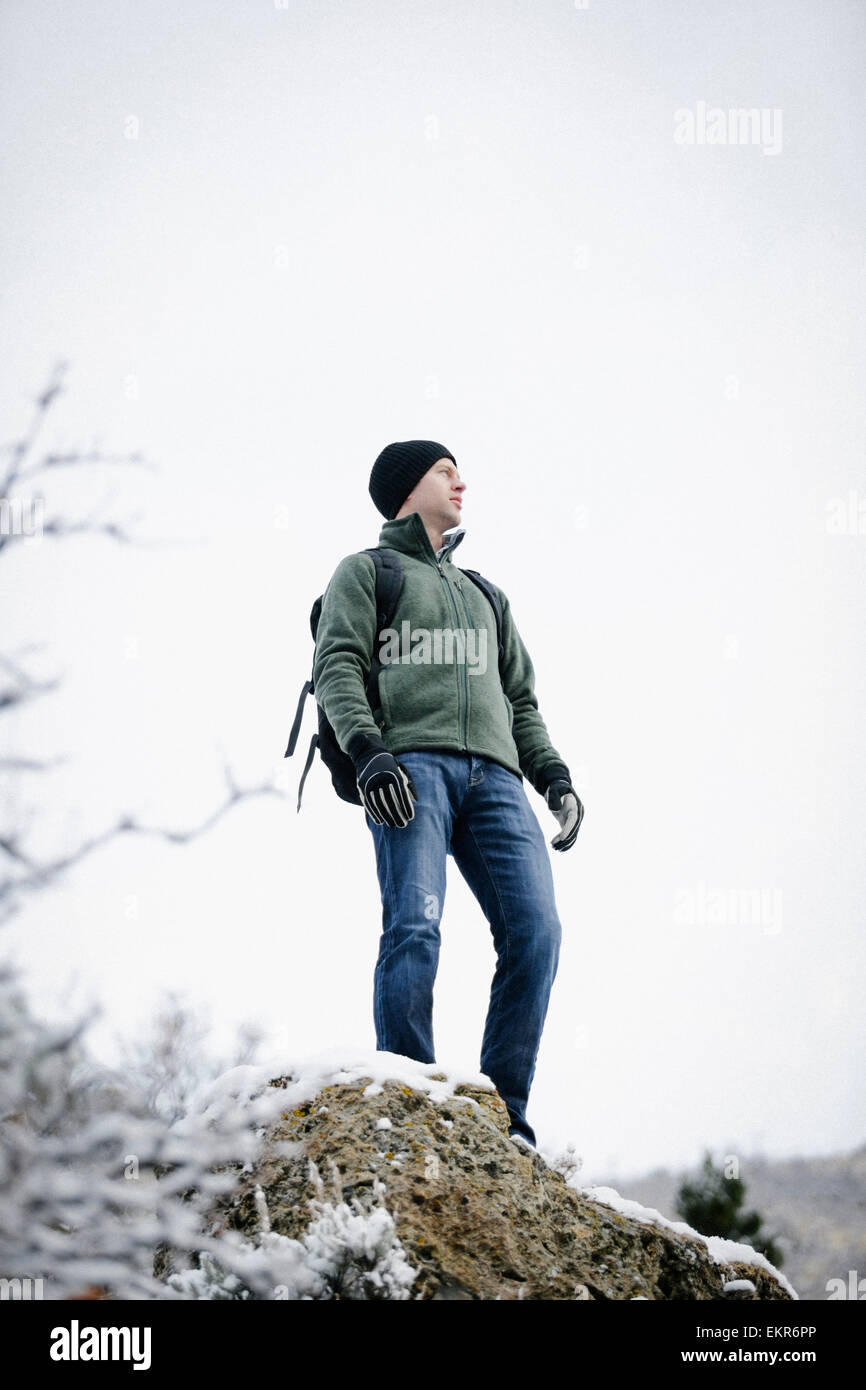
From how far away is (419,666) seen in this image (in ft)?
11.6

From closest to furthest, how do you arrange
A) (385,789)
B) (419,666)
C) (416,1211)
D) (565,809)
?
(416,1211) < (385,789) < (419,666) < (565,809)

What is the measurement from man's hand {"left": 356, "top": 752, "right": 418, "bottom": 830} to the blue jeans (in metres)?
0.08

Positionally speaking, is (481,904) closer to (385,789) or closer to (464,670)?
(385,789)

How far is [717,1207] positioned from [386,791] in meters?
11.8

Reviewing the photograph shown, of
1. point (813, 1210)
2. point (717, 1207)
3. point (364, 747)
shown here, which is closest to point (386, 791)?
point (364, 747)

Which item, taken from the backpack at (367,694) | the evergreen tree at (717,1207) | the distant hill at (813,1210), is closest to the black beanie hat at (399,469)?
the backpack at (367,694)

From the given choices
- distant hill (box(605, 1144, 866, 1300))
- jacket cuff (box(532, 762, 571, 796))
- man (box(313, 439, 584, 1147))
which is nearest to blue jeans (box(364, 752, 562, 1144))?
man (box(313, 439, 584, 1147))

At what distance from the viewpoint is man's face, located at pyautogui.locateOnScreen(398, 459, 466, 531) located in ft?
12.8

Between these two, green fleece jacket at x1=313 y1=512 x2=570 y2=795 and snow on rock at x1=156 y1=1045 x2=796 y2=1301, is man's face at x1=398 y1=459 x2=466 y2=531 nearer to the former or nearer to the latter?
green fleece jacket at x1=313 y1=512 x2=570 y2=795

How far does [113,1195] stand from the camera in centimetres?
109

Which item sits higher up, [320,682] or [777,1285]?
[320,682]
